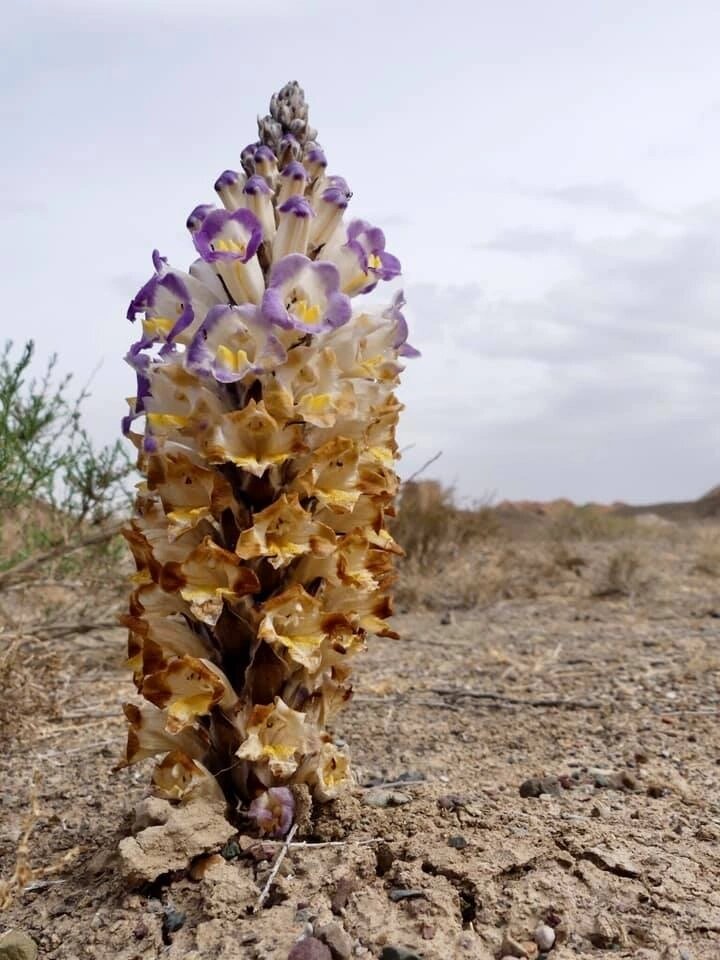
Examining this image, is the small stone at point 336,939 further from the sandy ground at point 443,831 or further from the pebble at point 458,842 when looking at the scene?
the pebble at point 458,842

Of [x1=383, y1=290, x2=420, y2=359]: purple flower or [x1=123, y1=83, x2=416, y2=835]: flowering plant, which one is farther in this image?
[x1=383, y1=290, x2=420, y2=359]: purple flower

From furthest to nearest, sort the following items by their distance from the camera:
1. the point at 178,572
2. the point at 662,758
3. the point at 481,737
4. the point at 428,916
→ the point at 481,737 < the point at 662,758 < the point at 178,572 < the point at 428,916

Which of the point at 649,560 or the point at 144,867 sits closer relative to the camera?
the point at 144,867

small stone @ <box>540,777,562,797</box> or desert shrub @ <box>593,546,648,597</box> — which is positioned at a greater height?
desert shrub @ <box>593,546,648,597</box>

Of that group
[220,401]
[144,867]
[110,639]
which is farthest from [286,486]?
[110,639]

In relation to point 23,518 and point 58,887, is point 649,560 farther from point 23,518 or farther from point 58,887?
point 58,887

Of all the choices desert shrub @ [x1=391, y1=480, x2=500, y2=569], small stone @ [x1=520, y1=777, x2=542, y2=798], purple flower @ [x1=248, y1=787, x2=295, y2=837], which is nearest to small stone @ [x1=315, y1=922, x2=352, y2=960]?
purple flower @ [x1=248, y1=787, x2=295, y2=837]

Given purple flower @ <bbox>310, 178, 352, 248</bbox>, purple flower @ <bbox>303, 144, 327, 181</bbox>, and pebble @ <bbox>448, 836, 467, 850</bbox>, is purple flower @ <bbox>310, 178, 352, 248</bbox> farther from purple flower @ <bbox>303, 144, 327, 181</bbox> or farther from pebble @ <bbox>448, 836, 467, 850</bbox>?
pebble @ <bbox>448, 836, 467, 850</bbox>

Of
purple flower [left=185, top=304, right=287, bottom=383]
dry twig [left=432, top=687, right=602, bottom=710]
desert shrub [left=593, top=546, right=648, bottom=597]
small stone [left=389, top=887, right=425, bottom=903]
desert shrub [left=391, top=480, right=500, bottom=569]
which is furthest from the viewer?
desert shrub [left=391, top=480, right=500, bottom=569]
